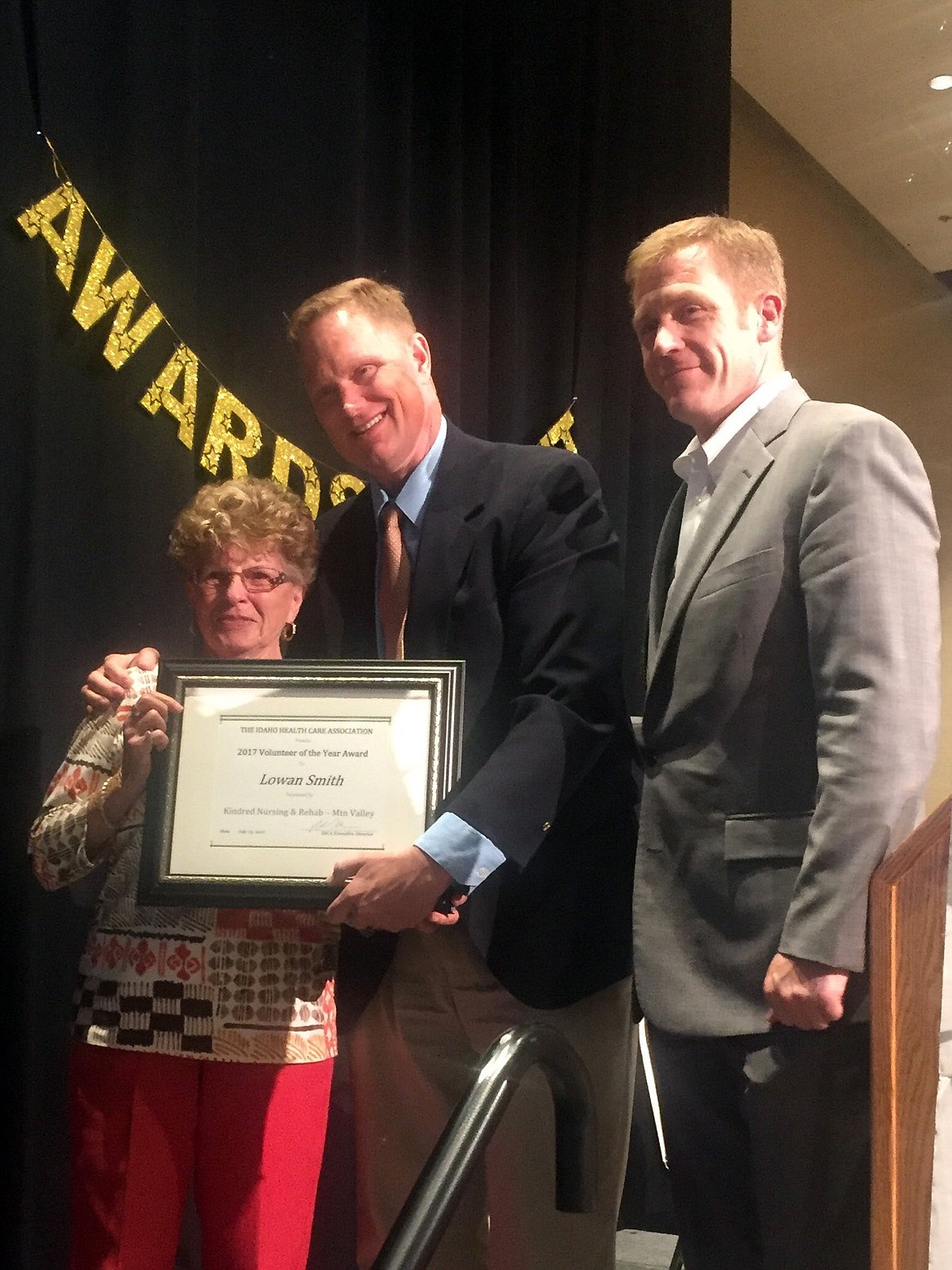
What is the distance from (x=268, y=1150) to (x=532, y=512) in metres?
0.75

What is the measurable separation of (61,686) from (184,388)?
45 centimetres

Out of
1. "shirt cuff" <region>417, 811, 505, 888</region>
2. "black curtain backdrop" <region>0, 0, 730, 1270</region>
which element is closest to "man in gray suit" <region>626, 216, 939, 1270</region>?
"shirt cuff" <region>417, 811, 505, 888</region>

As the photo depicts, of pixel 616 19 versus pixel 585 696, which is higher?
pixel 616 19

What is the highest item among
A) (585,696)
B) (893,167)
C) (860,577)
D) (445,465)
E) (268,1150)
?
(893,167)

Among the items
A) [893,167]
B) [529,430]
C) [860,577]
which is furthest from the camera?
[529,430]

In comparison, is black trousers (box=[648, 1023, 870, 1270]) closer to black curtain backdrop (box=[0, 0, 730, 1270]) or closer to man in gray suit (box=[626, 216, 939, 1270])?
man in gray suit (box=[626, 216, 939, 1270])

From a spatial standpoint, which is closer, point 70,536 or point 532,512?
point 532,512

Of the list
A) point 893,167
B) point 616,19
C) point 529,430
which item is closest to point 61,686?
point 529,430

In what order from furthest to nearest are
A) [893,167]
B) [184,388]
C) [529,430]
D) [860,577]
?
1. [529,430]
2. [184,388]
3. [893,167]
4. [860,577]

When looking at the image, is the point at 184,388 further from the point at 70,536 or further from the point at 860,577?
the point at 860,577

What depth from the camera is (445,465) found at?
1.46m

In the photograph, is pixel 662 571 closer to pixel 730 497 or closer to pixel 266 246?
pixel 730 497

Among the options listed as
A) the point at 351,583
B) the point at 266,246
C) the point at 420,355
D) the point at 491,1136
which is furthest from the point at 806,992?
the point at 266,246

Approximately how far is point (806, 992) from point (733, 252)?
793 millimetres
